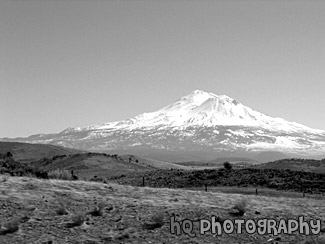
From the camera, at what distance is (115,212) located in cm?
1728

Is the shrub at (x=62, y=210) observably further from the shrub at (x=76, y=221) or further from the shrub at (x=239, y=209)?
the shrub at (x=239, y=209)

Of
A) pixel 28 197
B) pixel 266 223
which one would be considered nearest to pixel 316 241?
pixel 266 223

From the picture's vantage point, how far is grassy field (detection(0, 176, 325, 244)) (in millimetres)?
14820

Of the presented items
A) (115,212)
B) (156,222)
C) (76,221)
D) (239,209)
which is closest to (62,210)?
(76,221)

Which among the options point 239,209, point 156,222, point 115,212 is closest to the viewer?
Answer: point 156,222

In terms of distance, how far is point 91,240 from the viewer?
14.4 m

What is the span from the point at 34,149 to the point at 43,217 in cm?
13057

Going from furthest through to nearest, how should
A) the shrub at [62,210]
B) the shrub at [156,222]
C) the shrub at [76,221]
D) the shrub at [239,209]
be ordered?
1. the shrub at [239,209]
2. the shrub at [62,210]
3. the shrub at [156,222]
4. the shrub at [76,221]

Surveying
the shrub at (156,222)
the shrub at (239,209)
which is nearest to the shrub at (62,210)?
the shrub at (156,222)

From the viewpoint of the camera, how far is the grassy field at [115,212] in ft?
48.6

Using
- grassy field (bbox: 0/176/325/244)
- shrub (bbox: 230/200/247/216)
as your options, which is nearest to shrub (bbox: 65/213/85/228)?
grassy field (bbox: 0/176/325/244)

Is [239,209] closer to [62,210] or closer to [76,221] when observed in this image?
[76,221]

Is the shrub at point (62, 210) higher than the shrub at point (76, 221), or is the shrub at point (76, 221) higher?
the shrub at point (62, 210)

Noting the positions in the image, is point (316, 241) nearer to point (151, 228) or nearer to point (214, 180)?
point (151, 228)
